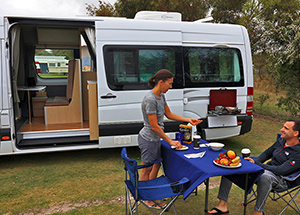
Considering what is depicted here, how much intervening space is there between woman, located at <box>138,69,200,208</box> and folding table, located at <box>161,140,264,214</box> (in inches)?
5.2

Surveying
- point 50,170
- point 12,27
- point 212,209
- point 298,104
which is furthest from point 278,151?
point 298,104

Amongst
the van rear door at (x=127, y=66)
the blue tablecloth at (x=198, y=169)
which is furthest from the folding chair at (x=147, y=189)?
the van rear door at (x=127, y=66)

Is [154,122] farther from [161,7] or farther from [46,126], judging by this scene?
[161,7]

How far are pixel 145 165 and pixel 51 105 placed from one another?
11.7ft

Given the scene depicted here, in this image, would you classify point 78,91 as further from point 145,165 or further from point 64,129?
point 145,165

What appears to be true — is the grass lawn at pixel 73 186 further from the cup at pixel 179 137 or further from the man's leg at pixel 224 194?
the cup at pixel 179 137

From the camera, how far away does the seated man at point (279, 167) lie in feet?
8.73

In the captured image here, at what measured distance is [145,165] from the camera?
2.92m

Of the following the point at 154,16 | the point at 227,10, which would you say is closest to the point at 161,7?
the point at 227,10

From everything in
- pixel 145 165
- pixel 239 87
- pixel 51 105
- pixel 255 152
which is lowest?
pixel 255 152

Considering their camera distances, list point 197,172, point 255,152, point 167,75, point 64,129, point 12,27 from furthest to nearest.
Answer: point 255,152 < point 64,129 < point 12,27 < point 167,75 < point 197,172

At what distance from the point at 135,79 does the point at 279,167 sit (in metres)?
2.75

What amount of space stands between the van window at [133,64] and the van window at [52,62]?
2764mm

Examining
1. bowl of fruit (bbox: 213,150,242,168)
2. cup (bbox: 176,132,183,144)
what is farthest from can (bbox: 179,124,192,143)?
bowl of fruit (bbox: 213,150,242,168)
